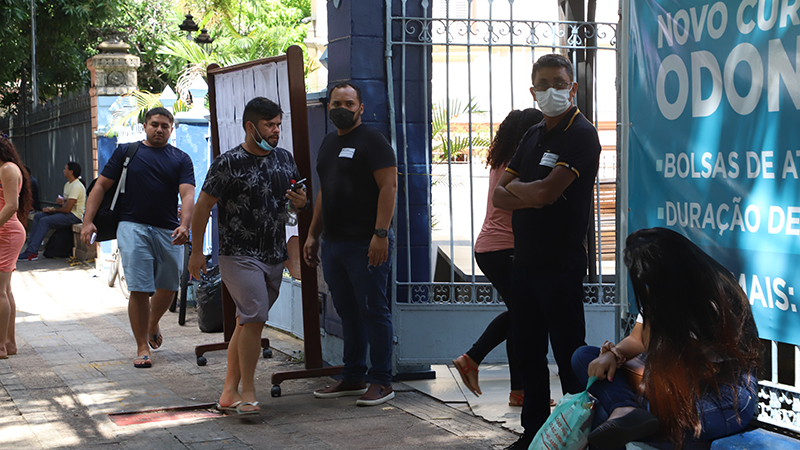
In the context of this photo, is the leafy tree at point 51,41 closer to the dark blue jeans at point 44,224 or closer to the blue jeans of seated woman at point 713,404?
the dark blue jeans at point 44,224

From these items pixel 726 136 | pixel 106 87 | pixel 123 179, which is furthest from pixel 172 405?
pixel 106 87

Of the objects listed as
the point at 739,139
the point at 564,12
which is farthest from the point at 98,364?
the point at 739,139

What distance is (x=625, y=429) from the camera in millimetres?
3078

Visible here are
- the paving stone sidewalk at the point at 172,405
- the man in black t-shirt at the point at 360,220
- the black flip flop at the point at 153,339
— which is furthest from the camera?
the black flip flop at the point at 153,339

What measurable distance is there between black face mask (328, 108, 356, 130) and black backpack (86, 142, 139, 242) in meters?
2.16

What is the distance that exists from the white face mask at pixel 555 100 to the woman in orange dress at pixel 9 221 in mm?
4533

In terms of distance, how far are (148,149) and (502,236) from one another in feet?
10.3

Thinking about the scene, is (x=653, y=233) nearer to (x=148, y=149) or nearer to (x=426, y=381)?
(x=426, y=381)

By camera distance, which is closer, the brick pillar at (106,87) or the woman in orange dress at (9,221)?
the woman in orange dress at (9,221)

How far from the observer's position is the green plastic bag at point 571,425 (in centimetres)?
325

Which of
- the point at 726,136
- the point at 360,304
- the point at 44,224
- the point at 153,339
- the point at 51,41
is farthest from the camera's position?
the point at 51,41

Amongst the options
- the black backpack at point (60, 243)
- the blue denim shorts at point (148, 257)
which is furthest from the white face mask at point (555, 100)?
the black backpack at point (60, 243)

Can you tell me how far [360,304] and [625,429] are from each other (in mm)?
2525

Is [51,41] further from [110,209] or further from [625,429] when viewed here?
[625,429]
